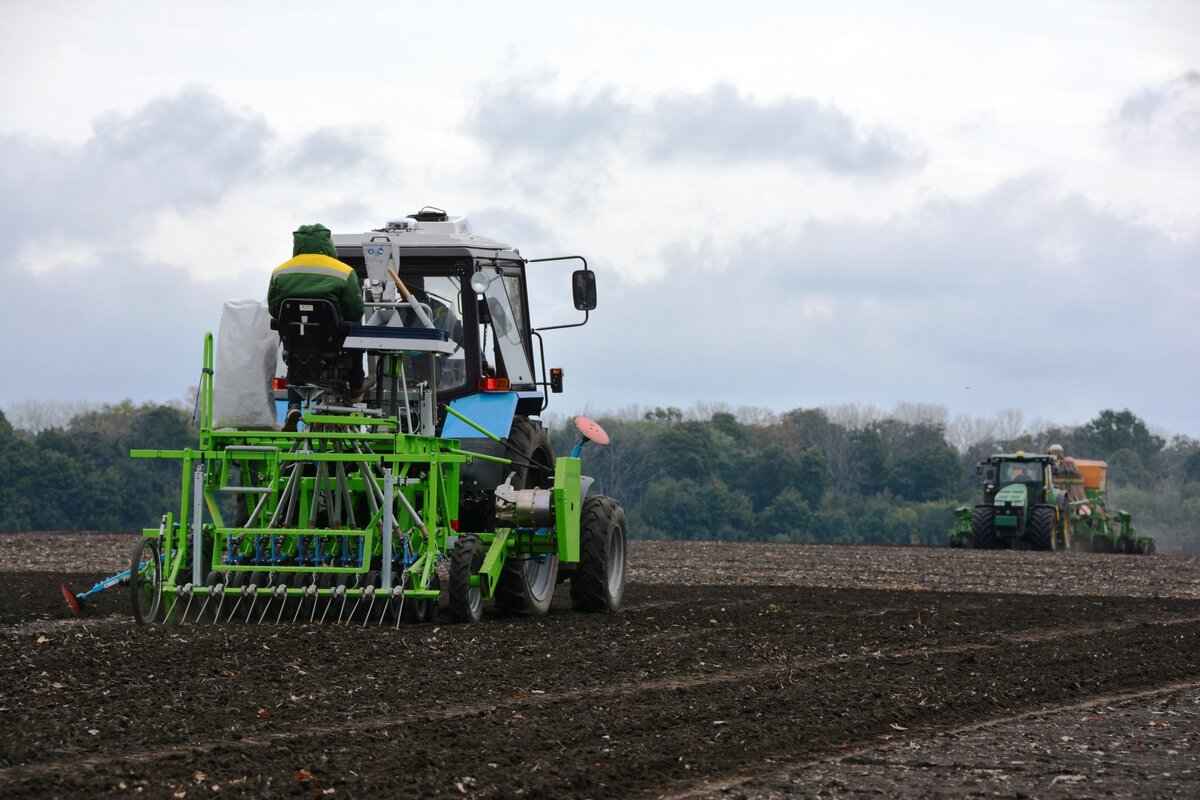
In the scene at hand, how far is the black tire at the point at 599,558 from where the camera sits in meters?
12.8

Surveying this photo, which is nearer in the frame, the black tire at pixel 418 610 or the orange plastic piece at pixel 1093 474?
the black tire at pixel 418 610

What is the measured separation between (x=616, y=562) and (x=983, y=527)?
2373cm

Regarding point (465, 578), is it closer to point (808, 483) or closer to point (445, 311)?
point (445, 311)

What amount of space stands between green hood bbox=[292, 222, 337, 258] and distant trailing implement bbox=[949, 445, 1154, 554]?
26455mm

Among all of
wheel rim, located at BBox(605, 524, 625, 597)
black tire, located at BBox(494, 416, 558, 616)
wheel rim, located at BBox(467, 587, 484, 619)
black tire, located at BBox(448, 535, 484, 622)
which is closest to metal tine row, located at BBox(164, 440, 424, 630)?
black tire, located at BBox(448, 535, 484, 622)

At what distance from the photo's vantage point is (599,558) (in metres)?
12.8

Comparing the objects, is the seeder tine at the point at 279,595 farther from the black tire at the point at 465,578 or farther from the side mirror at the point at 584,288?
the side mirror at the point at 584,288

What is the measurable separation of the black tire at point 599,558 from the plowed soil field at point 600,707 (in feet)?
0.92

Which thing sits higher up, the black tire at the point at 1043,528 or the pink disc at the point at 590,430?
the pink disc at the point at 590,430

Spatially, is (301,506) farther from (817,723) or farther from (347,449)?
(817,723)

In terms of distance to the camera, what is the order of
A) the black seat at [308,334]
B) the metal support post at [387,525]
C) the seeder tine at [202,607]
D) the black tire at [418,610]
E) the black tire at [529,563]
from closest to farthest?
1. the metal support post at [387,525]
2. the seeder tine at [202,607]
3. the black tire at [418,610]
4. the black seat at [308,334]
5. the black tire at [529,563]

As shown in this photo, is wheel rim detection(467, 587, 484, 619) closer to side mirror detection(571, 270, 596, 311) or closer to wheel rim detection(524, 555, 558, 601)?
wheel rim detection(524, 555, 558, 601)

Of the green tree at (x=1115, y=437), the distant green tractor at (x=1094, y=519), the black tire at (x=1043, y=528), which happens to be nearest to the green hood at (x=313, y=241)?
the black tire at (x=1043, y=528)

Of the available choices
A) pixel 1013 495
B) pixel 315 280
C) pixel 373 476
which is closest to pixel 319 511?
pixel 373 476
